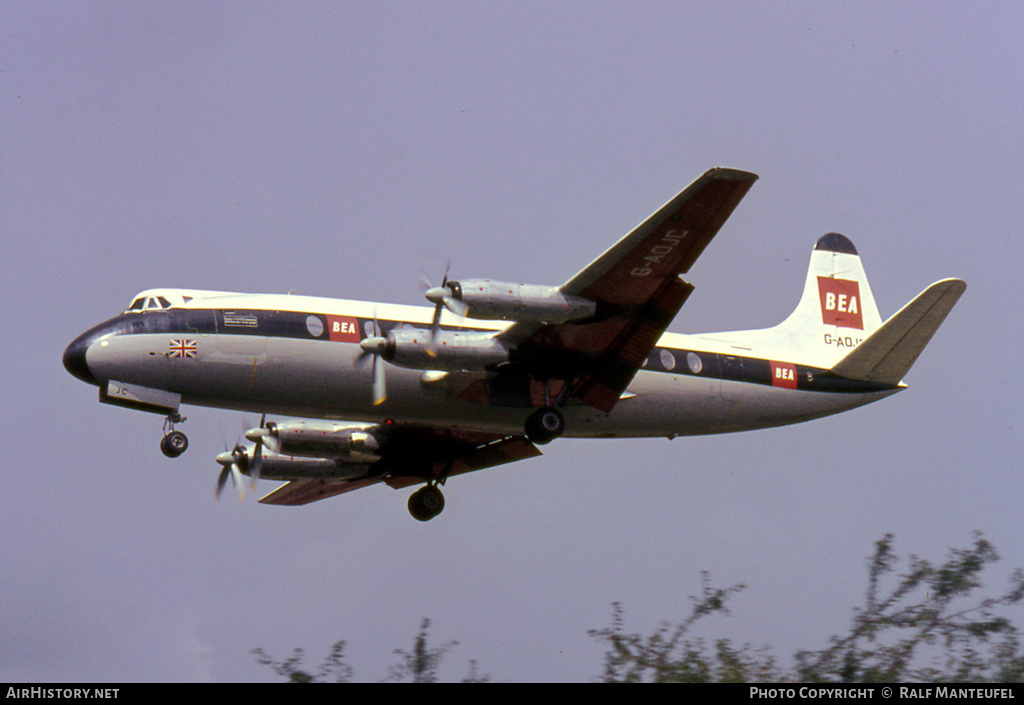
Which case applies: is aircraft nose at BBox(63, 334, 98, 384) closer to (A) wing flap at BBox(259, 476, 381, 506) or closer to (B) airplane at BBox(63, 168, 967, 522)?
(B) airplane at BBox(63, 168, 967, 522)

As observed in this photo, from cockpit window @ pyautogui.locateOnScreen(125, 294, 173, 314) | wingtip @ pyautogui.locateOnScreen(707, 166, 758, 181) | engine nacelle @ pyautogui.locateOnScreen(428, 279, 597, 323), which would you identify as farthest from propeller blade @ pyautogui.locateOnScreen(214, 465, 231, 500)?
wingtip @ pyautogui.locateOnScreen(707, 166, 758, 181)

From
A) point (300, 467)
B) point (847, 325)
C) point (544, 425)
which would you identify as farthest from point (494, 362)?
point (847, 325)

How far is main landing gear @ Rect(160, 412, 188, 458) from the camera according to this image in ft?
80.1

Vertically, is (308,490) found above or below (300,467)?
below

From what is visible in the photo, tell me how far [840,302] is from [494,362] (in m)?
12.5

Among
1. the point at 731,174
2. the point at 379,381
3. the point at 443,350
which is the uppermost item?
the point at 731,174

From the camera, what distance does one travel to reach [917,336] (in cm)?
2766

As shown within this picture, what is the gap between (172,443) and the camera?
24.4 meters

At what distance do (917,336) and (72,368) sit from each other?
19.6 meters

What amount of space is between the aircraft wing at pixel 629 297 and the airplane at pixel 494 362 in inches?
1.5

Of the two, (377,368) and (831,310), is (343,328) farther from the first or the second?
(831,310)
